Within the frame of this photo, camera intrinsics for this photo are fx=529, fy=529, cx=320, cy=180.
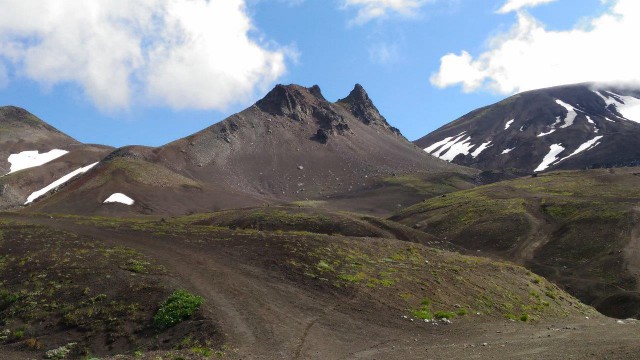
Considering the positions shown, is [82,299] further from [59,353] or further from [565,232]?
[565,232]

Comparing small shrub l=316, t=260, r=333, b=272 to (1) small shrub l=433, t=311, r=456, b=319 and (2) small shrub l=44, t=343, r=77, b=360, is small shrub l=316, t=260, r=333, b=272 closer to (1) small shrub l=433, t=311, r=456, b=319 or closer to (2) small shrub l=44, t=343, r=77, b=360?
(1) small shrub l=433, t=311, r=456, b=319

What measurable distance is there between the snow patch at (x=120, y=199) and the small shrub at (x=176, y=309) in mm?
116780

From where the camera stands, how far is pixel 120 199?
5404 inches

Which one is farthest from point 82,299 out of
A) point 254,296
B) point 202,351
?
point 202,351

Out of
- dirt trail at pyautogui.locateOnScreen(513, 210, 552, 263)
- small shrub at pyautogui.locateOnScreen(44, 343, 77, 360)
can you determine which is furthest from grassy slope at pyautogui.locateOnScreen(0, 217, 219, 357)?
dirt trail at pyautogui.locateOnScreen(513, 210, 552, 263)

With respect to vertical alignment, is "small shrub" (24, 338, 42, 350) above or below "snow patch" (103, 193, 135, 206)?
below

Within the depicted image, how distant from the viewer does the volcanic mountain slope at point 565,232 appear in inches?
2496

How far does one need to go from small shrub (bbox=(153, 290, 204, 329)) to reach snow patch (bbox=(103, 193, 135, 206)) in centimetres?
11678

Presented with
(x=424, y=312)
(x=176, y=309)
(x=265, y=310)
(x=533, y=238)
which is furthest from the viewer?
(x=533, y=238)

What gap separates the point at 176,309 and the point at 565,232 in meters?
74.8

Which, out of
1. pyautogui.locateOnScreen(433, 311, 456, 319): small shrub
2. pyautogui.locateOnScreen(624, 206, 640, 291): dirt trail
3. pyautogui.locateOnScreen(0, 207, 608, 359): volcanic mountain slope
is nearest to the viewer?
pyautogui.locateOnScreen(0, 207, 608, 359): volcanic mountain slope

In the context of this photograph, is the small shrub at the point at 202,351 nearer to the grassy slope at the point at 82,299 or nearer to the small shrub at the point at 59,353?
the grassy slope at the point at 82,299

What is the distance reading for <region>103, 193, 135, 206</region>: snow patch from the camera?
135500 millimetres

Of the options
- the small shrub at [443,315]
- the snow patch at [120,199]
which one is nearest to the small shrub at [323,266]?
the small shrub at [443,315]
